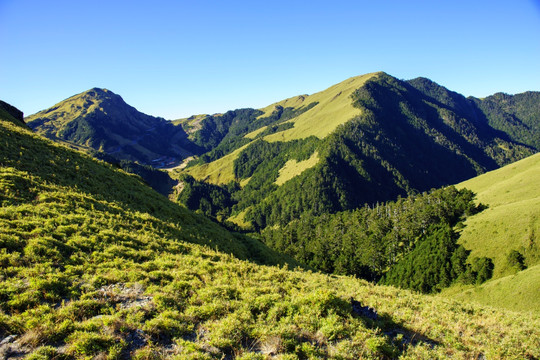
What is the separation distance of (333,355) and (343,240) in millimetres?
118770

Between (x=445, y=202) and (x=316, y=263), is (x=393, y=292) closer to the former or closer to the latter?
(x=316, y=263)

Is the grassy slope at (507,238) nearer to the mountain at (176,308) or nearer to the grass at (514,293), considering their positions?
the grass at (514,293)

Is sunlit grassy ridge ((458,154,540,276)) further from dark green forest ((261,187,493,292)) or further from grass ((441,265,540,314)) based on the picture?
grass ((441,265,540,314))

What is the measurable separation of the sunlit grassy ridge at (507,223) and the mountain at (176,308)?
78514 mm

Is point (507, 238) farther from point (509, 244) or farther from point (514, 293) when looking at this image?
point (514, 293)

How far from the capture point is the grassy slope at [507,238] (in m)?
52.0

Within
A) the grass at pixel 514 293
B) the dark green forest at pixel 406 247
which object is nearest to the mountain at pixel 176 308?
the grass at pixel 514 293

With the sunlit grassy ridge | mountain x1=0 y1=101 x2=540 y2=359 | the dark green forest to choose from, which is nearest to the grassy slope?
the sunlit grassy ridge

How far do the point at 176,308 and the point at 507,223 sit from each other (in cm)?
10387

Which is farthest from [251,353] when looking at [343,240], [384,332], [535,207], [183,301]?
[343,240]

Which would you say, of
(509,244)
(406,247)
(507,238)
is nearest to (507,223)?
(507,238)

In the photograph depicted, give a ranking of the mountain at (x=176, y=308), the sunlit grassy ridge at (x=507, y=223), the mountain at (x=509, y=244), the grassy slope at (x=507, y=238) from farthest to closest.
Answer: the sunlit grassy ridge at (x=507, y=223) < the mountain at (x=509, y=244) < the grassy slope at (x=507, y=238) < the mountain at (x=176, y=308)

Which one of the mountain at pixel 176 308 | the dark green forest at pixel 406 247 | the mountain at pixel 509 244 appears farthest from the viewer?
the dark green forest at pixel 406 247

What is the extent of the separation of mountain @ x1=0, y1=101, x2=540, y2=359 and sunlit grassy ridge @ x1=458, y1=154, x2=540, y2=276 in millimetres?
78514
